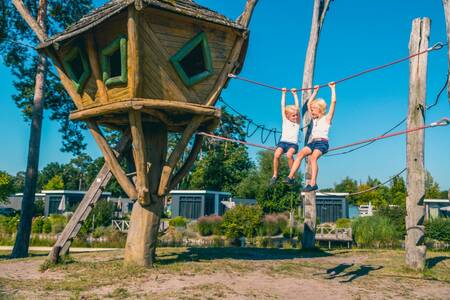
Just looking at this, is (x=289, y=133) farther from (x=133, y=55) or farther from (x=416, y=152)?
(x=416, y=152)

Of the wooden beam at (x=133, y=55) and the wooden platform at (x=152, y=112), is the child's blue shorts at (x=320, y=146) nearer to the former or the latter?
the wooden platform at (x=152, y=112)

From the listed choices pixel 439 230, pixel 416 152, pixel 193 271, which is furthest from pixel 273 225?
pixel 193 271

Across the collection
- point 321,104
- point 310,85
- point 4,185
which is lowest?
point 4,185

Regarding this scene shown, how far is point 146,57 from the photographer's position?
8828 mm

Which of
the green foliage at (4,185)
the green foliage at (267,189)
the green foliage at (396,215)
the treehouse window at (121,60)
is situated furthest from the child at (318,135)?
the green foliage at (4,185)

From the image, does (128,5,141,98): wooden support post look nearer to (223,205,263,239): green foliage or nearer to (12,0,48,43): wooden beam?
(12,0,48,43): wooden beam

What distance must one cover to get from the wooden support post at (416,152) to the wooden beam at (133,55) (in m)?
7.23

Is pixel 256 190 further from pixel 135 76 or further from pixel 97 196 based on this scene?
pixel 135 76

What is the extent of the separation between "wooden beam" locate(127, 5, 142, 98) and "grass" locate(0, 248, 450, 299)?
154 inches

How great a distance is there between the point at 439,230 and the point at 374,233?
431 centimetres

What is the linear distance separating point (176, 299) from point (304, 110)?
36.6 feet

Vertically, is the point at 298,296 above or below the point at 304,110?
below

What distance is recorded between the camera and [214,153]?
46.4 meters

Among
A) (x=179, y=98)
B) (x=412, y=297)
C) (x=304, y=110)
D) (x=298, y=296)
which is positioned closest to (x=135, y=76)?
(x=179, y=98)
